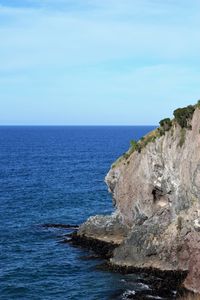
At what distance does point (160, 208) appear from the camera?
60031 mm

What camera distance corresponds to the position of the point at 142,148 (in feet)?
213

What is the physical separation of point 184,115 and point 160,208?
38.6 ft

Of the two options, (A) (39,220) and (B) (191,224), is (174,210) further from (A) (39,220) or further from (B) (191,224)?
(A) (39,220)

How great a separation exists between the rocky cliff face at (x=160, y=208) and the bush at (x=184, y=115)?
1.96ft

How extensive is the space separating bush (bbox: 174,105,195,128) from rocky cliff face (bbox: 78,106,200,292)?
1.96 ft

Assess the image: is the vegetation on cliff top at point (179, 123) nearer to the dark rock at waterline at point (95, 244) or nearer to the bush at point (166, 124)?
the bush at point (166, 124)

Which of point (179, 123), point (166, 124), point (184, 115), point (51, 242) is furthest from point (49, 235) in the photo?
point (184, 115)

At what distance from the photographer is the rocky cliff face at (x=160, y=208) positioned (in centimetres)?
5159

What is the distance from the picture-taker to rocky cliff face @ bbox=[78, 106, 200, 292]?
169ft

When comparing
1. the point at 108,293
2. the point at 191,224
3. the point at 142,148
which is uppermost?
the point at 142,148

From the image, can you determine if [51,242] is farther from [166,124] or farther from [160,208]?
[166,124]

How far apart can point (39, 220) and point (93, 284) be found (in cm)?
2798

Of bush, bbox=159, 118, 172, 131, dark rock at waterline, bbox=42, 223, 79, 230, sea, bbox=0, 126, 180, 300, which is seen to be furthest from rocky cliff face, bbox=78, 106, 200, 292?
dark rock at waterline, bbox=42, 223, 79, 230

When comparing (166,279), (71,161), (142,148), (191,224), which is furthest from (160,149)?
(71,161)
